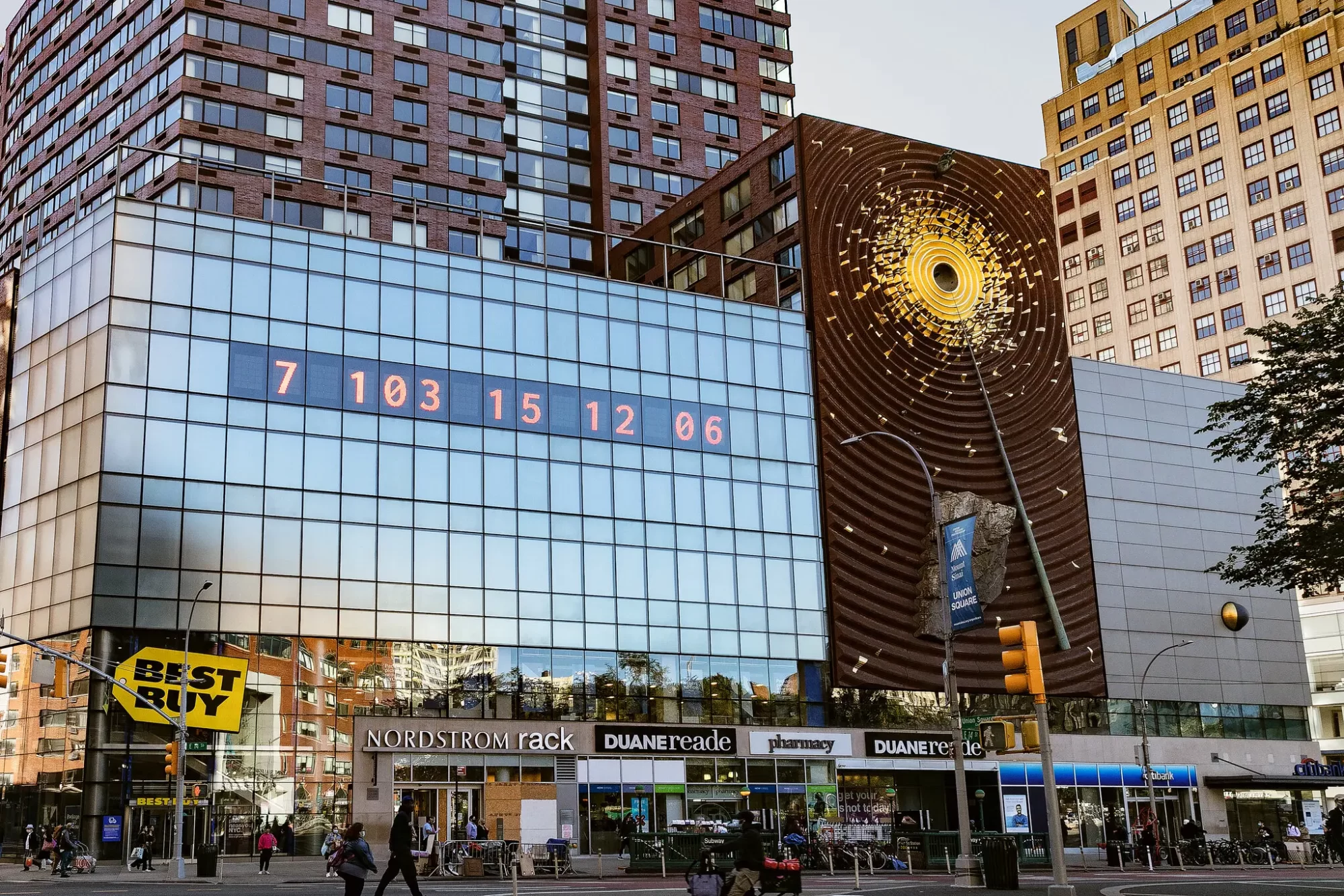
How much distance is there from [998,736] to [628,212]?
2916 inches

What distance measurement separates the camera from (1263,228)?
116 metres

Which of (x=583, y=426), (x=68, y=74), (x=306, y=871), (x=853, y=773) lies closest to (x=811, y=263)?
(x=583, y=426)

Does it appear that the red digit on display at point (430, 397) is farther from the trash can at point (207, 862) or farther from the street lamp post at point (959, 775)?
the street lamp post at point (959, 775)

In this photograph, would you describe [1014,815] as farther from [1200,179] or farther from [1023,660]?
[1200,179]

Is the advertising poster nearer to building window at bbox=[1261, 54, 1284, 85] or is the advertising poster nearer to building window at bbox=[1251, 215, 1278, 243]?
building window at bbox=[1251, 215, 1278, 243]

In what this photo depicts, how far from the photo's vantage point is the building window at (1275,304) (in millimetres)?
112688

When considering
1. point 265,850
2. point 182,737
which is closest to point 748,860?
point 182,737

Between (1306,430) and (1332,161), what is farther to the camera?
(1332,161)

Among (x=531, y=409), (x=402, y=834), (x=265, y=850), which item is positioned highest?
(x=531, y=409)

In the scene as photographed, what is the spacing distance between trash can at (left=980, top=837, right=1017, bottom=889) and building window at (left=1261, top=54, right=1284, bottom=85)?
334ft

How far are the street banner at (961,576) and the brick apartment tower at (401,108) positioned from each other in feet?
134

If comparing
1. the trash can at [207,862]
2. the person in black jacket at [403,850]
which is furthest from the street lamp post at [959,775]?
the trash can at [207,862]

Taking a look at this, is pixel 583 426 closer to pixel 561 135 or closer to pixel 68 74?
pixel 561 135

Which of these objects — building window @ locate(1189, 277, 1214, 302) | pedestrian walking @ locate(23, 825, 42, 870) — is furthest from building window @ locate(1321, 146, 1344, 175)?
pedestrian walking @ locate(23, 825, 42, 870)
